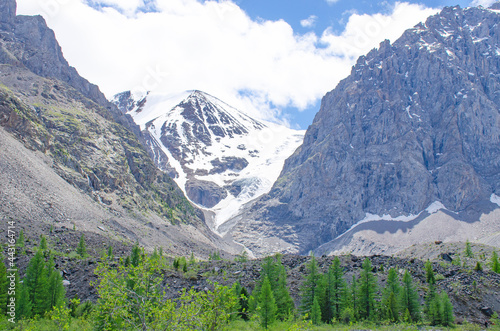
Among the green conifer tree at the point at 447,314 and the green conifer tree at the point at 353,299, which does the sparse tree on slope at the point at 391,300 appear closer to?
the green conifer tree at the point at 353,299

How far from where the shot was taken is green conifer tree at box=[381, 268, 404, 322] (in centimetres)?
5097

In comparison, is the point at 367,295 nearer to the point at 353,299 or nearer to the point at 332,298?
the point at 353,299

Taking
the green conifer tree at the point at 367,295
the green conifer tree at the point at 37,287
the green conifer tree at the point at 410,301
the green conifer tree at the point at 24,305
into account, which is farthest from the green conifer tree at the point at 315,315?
the green conifer tree at the point at 24,305

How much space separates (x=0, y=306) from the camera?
47406 mm

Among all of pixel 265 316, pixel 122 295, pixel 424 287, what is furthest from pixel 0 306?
pixel 424 287

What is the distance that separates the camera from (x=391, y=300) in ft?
171

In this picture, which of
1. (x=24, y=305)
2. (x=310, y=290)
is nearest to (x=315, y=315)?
(x=310, y=290)

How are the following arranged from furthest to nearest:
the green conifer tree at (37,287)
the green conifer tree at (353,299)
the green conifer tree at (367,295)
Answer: the green conifer tree at (353,299), the green conifer tree at (367,295), the green conifer tree at (37,287)

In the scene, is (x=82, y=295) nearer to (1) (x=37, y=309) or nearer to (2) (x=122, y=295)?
(1) (x=37, y=309)

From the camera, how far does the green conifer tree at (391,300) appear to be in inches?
2007

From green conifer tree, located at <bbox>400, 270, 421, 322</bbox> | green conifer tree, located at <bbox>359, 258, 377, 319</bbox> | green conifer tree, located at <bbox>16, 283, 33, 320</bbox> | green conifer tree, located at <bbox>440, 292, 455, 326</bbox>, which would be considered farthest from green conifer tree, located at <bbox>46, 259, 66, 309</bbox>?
green conifer tree, located at <bbox>440, 292, 455, 326</bbox>

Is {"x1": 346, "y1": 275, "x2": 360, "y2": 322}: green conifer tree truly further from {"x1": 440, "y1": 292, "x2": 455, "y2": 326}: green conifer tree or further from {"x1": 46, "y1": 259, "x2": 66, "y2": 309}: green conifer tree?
{"x1": 46, "y1": 259, "x2": 66, "y2": 309}: green conifer tree

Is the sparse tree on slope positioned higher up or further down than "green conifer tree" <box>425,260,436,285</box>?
further down

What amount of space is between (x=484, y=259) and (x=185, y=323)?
8852 centimetres
